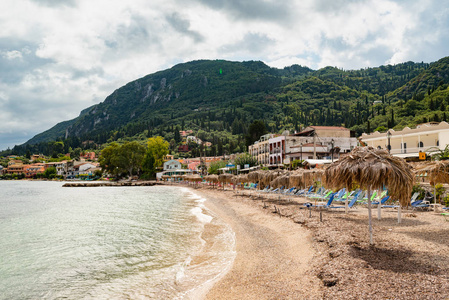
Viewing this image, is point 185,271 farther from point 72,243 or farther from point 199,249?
point 72,243

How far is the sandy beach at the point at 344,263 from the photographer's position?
5.05 metres

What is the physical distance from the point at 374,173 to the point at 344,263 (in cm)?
Answer: 220

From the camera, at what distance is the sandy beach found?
199 inches

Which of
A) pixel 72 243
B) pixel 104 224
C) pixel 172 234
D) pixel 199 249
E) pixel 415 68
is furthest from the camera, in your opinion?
pixel 415 68

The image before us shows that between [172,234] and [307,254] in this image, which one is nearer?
[307,254]

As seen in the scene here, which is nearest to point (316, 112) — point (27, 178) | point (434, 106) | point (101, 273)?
point (434, 106)

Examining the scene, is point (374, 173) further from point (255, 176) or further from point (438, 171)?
point (255, 176)

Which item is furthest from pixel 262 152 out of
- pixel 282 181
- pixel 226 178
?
pixel 282 181

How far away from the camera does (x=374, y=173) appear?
6922mm

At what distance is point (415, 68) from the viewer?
7844 inches

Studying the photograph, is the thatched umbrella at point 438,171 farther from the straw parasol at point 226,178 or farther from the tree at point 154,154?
the tree at point 154,154

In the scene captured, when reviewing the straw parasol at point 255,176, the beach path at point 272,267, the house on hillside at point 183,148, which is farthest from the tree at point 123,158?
the beach path at point 272,267

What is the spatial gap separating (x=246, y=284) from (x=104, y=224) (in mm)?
12690

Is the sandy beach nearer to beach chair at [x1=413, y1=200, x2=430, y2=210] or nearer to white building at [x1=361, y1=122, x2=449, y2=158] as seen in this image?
beach chair at [x1=413, y1=200, x2=430, y2=210]
